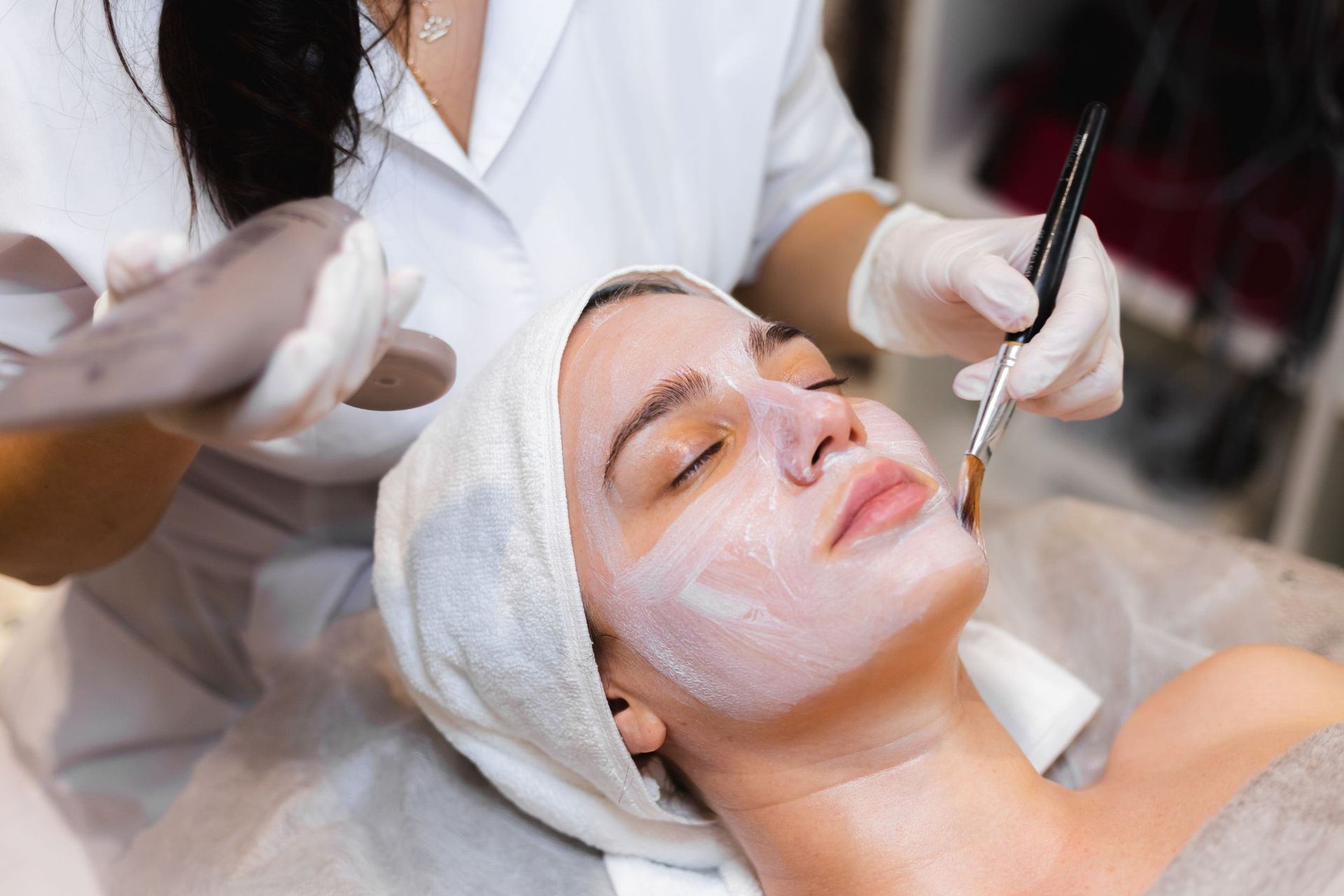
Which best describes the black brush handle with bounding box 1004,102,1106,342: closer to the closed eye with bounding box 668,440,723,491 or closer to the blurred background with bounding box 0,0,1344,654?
the closed eye with bounding box 668,440,723,491

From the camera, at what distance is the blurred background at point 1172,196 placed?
1.62 m

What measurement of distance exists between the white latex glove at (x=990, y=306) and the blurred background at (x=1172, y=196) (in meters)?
0.33

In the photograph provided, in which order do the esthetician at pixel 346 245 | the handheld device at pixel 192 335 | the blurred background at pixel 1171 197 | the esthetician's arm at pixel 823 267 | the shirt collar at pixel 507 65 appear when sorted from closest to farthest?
the handheld device at pixel 192 335
the esthetician at pixel 346 245
the shirt collar at pixel 507 65
the esthetician's arm at pixel 823 267
the blurred background at pixel 1171 197

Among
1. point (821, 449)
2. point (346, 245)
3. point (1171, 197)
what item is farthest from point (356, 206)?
point (1171, 197)

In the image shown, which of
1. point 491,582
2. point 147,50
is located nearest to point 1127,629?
point 491,582

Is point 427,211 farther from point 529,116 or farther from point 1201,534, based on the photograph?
point 1201,534

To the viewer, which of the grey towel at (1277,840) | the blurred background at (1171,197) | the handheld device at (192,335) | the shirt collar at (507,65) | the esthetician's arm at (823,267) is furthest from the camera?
the blurred background at (1171,197)

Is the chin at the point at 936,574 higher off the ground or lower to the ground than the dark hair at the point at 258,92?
lower

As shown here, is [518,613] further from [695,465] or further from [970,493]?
[970,493]

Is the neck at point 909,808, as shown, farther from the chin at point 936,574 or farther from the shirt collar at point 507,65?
the shirt collar at point 507,65

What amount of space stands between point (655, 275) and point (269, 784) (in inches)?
24.0

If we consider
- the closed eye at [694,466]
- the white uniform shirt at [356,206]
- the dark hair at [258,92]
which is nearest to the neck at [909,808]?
the closed eye at [694,466]

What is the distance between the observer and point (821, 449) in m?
0.79

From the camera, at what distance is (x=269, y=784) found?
1010mm
